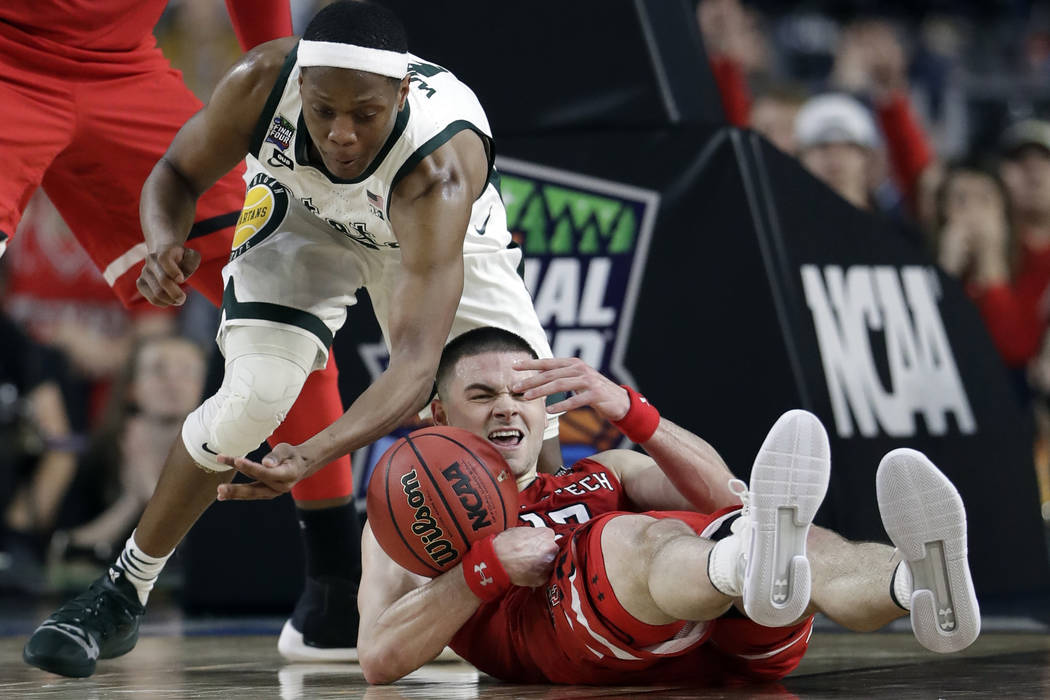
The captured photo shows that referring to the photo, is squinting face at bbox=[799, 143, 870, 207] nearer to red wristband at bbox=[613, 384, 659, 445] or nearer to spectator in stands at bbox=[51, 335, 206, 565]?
spectator in stands at bbox=[51, 335, 206, 565]

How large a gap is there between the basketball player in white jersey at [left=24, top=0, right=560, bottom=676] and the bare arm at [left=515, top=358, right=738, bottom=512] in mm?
225

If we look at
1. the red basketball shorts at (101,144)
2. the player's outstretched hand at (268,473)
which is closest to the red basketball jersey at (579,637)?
the player's outstretched hand at (268,473)

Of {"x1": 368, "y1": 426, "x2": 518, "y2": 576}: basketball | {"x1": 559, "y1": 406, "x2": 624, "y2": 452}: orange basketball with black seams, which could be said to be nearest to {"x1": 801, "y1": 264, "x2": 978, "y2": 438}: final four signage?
{"x1": 559, "y1": 406, "x2": 624, "y2": 452}: orange basketball with black seams

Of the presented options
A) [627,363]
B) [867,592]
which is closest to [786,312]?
[627,363]

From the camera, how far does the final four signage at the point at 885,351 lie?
15.4 ft

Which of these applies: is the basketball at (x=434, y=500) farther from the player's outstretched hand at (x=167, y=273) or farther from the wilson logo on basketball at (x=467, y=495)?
the player's outstretched hand at (x=167, y=273)

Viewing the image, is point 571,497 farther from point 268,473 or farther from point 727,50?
point 727,50

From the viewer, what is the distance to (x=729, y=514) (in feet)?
9.30

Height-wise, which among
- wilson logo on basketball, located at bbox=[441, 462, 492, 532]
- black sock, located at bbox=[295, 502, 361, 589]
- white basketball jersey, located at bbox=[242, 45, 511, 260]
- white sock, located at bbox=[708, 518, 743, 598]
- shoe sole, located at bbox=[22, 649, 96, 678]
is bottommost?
black sock, located at bbox=[295, 502, 361, 589]

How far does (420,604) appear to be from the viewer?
9.62 feet

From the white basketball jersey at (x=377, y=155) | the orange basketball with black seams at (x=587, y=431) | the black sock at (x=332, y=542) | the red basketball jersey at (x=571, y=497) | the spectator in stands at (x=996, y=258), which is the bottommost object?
the spectator in stands at (x=996, y=258)

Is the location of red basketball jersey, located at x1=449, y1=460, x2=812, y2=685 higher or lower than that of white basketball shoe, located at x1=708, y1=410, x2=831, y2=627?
lower

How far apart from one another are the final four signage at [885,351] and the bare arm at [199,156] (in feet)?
6.65

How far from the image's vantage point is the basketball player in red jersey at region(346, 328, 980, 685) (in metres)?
2.52
